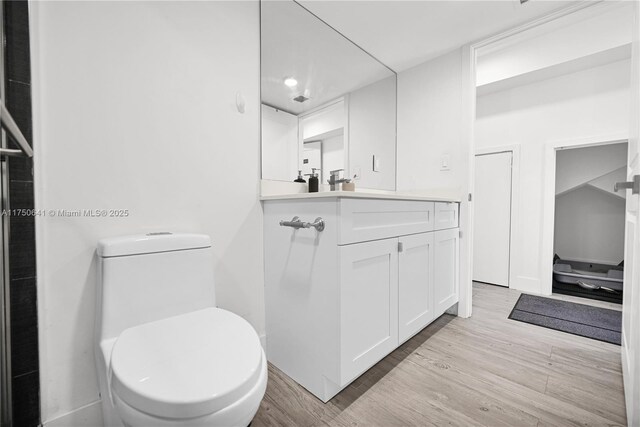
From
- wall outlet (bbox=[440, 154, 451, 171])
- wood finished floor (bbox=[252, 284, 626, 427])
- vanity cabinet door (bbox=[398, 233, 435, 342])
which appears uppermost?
wall outlet (bbox=[440, 154, 451, 171])

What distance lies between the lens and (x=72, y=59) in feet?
3.29

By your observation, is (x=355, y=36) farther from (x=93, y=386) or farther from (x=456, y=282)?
(x=93, y=386)

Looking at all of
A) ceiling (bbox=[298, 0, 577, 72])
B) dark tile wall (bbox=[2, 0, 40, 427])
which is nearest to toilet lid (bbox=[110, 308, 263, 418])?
dark tile wall (bbox=[2, 0, 40, 427])

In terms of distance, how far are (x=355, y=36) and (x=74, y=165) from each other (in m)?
1.88

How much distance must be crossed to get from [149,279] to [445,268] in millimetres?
1800

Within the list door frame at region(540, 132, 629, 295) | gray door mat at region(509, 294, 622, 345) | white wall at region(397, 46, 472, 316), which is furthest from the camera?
door frame at region(540, 132, 629, 295)

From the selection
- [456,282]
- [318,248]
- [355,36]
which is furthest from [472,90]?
[318,248]

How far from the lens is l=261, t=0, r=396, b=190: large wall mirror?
1.62m

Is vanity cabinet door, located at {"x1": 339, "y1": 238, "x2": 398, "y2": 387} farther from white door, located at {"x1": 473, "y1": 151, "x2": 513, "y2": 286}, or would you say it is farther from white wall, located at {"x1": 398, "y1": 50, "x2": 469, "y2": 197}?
white door, located at {"x1": 473, "y1": 151, "x2": 513, "y2": 286}

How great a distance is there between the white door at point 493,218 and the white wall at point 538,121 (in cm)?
11

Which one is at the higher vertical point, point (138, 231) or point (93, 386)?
point (138, 231)

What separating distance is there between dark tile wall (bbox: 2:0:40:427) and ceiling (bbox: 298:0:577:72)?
137cm

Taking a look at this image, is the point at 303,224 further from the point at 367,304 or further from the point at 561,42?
the point at 561,42

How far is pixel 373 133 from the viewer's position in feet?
7.60
